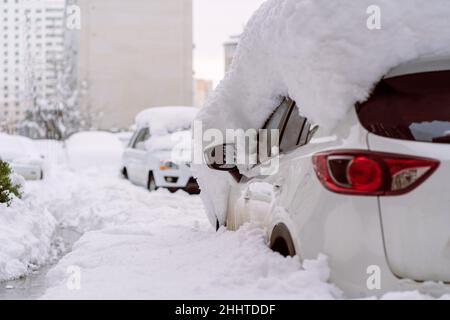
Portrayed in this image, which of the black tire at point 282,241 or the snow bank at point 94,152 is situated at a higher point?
the black tire at point 282,241

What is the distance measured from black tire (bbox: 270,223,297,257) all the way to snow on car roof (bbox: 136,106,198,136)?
36.7 ft

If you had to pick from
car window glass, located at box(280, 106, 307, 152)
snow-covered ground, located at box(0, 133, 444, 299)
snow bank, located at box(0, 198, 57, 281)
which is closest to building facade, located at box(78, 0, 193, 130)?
snow bank, located at box(0, 198, 57, 281)

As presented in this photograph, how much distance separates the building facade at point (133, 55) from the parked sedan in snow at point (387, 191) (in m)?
61.7

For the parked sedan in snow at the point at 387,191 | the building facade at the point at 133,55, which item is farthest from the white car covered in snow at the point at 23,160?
the building facade at the point at 133,55

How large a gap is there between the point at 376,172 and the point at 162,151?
1142 cm

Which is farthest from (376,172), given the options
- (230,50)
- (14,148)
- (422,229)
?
(230,50)

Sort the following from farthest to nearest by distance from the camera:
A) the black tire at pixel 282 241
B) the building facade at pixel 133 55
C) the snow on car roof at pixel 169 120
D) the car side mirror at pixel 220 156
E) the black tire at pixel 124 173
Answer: the building facade at pixel 133 55
the black tire at pixel 124 173
the snow on car roof at pixel 169 120
the car side mirror at pixel 220 156
the black tire at pixel 282 241

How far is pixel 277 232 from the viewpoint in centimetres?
366

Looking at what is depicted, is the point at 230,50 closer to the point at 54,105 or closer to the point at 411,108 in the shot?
the point at 54,105

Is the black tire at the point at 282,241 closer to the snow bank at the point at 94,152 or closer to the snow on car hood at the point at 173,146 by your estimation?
the snow on car hood at the point at 173,146

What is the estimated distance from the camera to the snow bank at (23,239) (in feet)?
21.2

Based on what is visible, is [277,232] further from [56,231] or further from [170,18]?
[170,18]

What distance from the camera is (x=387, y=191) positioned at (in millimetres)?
2914

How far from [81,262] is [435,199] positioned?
3092 millimetres
